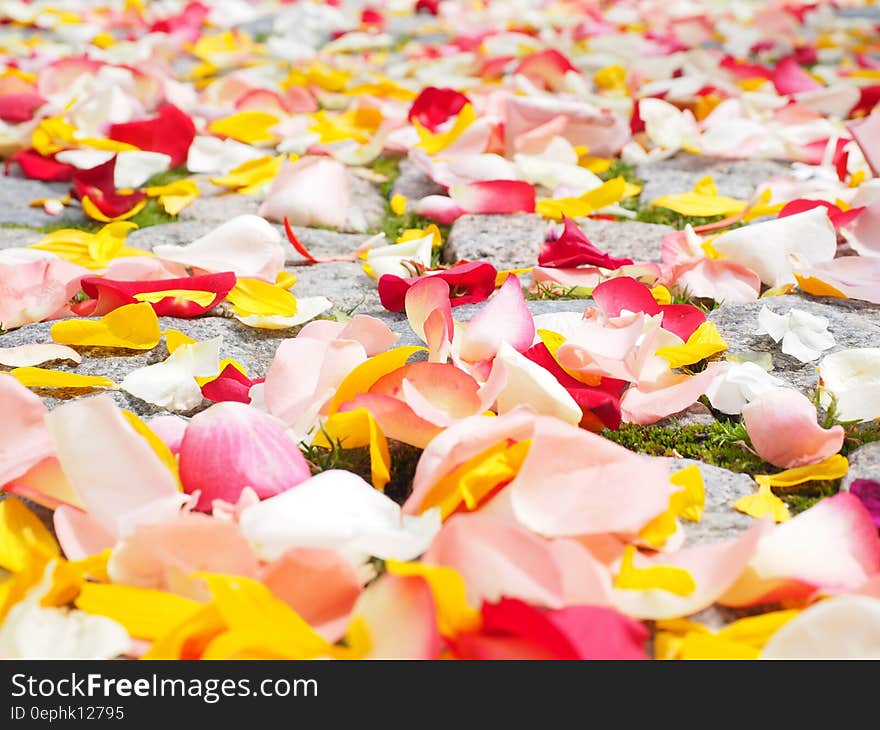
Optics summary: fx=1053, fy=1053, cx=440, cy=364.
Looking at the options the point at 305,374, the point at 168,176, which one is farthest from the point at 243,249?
the point at 168,176

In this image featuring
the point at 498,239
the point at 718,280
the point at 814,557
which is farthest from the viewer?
the point at 498,239

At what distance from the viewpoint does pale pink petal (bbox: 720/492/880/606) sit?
91 centimetres

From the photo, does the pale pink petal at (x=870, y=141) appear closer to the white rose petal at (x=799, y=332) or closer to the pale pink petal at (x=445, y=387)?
the white rose petal at (x=799, y=332)

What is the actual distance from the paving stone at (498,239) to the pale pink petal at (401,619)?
107 centimetres

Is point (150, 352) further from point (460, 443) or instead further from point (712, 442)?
point (712, 442)

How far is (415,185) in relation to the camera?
2.35m

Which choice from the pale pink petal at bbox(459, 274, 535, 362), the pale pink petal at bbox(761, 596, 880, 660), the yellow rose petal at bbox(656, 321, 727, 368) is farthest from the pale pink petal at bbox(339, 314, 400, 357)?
the pale pink petal at bbox(761, 596, 880, 660)

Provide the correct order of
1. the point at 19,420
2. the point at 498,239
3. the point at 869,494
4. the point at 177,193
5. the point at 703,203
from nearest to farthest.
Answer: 1. the point at 869,494
2. the point at 19,420
3. the point at 498,239
4. the point at 703,203
5. the point at 177,193

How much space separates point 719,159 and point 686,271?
3.08ft

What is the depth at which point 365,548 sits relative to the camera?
943 millimetres

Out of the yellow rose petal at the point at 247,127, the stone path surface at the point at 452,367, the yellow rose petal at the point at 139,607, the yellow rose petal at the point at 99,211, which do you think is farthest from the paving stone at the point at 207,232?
the yellow rose petal at the point at 139,607

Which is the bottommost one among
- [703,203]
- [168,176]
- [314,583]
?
[168,176]

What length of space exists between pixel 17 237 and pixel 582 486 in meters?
1.50

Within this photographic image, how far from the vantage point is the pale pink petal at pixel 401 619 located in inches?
31.9
